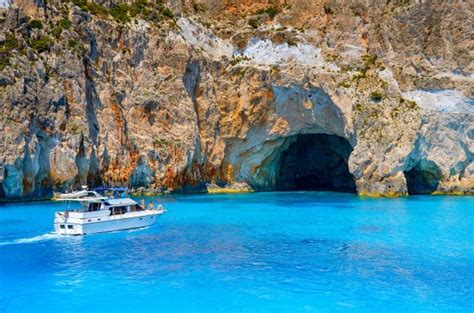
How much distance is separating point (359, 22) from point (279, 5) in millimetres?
9655

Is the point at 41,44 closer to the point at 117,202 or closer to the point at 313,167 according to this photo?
the point at 117,202

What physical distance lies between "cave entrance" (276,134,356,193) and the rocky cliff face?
4.52 m

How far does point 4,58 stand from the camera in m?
44.7

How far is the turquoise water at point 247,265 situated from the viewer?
16922mm

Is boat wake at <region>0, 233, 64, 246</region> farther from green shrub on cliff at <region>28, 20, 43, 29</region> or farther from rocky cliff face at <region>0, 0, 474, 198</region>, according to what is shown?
green shrub on cliff at <region>28, 20, 43, 29</region>

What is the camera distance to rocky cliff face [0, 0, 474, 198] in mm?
46906

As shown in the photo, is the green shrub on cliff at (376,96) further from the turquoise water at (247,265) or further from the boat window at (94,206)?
the boat window at (94,206)

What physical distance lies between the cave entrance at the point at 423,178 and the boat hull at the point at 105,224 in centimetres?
3146

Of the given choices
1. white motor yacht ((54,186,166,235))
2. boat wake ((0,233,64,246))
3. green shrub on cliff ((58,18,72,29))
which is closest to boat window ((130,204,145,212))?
white motor yacht ((54,186,166,235))

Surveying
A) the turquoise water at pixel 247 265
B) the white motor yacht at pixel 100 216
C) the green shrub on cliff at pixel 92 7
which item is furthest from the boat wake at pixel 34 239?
the green shrub on cliff at pixel 92 7

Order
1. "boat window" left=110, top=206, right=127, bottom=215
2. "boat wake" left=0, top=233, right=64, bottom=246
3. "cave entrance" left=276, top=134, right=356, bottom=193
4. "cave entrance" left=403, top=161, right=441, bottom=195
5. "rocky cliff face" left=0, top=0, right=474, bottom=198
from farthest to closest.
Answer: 1. "cave entrance" left=276, top=134, right=356, bottom=193
2. "cave entrance" left=403, top=161, right=441, bottom=195
3. "rocky cliff face" left=0, top=0, right=474, bottom=198
4. "boat window" left=110, top=206, right=127, bottom=215
5. "boat wake" left=0, top=233, right=64, bottom=246

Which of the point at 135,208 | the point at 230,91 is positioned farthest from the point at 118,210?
the point at 230,91

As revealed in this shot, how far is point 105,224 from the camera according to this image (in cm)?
2998

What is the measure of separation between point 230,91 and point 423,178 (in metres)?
22.1
